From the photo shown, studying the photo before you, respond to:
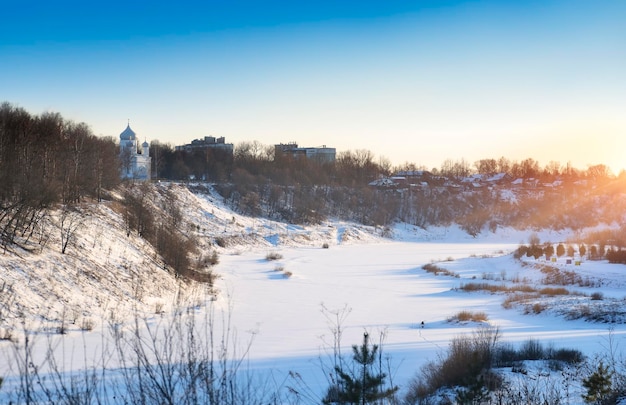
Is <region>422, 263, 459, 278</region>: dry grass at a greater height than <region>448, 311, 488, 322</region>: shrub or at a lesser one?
lesser

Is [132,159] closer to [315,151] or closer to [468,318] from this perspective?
[468,318]

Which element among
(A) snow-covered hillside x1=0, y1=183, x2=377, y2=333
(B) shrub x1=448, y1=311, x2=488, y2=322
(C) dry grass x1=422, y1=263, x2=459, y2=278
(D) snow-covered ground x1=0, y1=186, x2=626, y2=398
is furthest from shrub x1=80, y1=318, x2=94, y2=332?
(C) dry grass x1=422, y1=263, x2=459, y2=278

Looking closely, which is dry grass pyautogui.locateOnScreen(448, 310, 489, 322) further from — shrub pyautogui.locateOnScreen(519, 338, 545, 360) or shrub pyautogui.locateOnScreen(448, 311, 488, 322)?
shrub pyautogui.locateOnScreen(519, 338, 545, 360)

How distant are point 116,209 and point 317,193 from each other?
5620cm

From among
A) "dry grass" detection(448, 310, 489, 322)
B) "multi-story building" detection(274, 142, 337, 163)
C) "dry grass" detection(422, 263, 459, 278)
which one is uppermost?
"multi-story building" detection(274, 142, 337, 163)

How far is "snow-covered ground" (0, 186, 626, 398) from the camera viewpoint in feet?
43.0

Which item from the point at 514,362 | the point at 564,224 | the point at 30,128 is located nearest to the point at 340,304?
the point at 514,362

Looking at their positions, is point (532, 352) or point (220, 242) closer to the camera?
point (532, 352)

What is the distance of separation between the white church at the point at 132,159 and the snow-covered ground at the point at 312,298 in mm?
20888

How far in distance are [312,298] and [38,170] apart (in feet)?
50.6

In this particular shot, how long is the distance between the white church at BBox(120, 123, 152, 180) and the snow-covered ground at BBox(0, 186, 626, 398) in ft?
68.5

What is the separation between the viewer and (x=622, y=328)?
15.7 metres

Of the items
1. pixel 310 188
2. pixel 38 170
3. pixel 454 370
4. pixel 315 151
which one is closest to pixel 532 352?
pixel 454 370

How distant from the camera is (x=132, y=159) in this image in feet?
186
